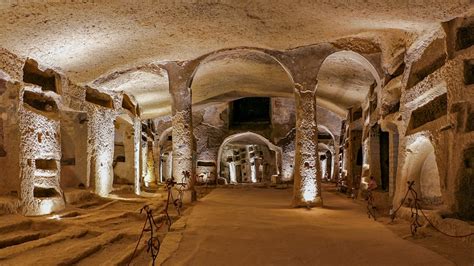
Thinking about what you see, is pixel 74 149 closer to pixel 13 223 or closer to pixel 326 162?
pixel 13 223

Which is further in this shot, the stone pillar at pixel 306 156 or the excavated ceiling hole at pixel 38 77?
the stone pillar at pixel 306 156

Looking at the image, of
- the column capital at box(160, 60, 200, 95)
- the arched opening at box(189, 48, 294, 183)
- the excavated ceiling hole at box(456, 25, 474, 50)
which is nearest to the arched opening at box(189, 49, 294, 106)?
the arched opening at box(189, 48, 294, 183)

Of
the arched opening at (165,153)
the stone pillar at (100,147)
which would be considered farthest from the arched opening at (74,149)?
the arched opening at (165,153)

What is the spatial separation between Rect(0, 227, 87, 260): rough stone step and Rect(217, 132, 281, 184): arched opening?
53.5 ft

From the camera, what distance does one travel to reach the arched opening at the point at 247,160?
24.0 m

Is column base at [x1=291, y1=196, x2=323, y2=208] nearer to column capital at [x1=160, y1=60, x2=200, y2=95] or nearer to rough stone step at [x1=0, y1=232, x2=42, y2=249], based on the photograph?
column capital at [x1=160, y1=60, x2=200, y2=95]

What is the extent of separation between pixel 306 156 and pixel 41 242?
238 inches

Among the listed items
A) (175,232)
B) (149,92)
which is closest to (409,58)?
(175,232)

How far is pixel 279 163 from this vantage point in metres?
19.7

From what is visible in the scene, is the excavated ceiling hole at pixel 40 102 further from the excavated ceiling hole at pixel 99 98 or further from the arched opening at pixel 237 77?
the arched opening at pixel 237 77

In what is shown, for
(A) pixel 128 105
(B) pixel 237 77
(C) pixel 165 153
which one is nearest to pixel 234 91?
(B) pixel 237 77

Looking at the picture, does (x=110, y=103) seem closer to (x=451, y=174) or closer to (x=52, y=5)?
(x=52, y=5)

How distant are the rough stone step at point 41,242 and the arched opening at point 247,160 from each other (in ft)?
53.5

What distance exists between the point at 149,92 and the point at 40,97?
17.6 ft
